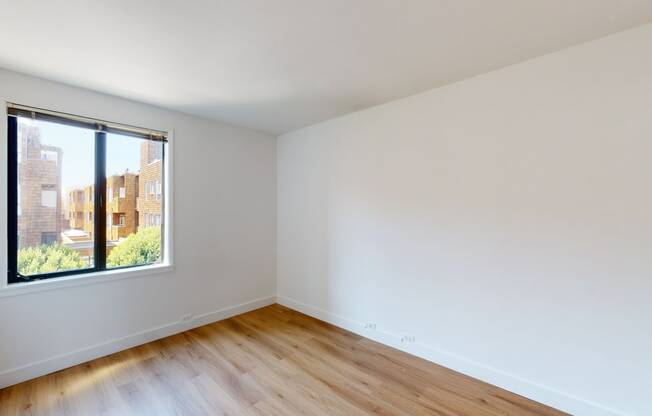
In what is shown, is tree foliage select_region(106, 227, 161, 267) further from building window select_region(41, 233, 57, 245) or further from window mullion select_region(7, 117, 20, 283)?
window mullion select_region(7, 117, 20, 283)

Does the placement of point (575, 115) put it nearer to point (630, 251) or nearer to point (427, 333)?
point (630, 251)

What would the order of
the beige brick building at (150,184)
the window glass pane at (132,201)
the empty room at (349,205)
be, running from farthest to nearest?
the beige brick building at (150,184) < the window glass pane at (132,201) < the empty room at (349,205)

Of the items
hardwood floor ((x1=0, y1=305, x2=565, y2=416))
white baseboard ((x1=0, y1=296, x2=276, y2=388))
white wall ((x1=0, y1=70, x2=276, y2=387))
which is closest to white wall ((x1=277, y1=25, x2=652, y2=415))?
hardwood floor ((x1=0, y1=305, x2=565, y2=416))

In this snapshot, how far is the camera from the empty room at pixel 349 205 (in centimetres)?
166

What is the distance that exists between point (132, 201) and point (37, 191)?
695mm

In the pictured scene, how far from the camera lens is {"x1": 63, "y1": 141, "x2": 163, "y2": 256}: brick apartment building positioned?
8.16 feet

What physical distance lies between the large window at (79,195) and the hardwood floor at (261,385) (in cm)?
92

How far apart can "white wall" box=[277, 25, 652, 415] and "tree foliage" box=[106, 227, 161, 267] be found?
7.07 ft

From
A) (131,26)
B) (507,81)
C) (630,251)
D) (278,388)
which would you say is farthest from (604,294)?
(131,26)

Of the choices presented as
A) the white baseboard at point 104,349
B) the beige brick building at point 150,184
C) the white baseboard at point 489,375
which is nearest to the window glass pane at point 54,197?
the beige brick building at point 150,184

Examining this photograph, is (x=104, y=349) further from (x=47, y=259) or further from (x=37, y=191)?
(x=37, y=191)

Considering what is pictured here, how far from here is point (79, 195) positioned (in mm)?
2504

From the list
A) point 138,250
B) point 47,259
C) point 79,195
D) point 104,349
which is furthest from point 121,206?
point 104,349

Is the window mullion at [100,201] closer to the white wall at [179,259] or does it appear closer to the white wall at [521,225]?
the white wall at [179,259]
